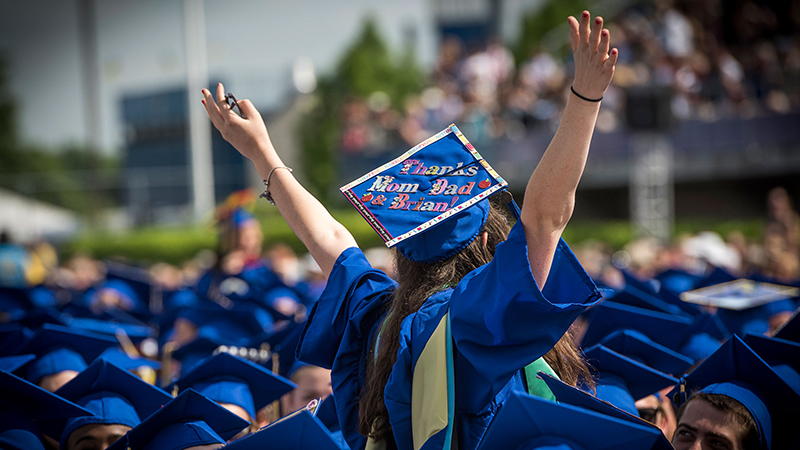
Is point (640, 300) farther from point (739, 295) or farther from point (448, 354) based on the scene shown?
point (448, 354)

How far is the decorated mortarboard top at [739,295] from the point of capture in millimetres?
3533

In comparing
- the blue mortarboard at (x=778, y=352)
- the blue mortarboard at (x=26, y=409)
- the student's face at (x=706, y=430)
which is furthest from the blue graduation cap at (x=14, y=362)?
the blue mortarboard at (x=778, y=352)

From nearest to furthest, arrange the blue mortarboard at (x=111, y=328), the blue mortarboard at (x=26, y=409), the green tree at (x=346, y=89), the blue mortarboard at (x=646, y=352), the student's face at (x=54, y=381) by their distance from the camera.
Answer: the blue mortarboard at (x=26, y=409), the blue mortarboard at (x=646, y=352), the student's face at (x=54, y=381), the blue mortarboard at (x=111, y=328), the green tree at (x=346, y=89)

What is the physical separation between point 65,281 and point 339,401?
6949mm

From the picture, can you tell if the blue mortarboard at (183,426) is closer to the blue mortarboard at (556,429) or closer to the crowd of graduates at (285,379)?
the crowd of graduates at (285,379)

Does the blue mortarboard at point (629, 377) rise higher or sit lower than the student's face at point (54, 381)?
higher

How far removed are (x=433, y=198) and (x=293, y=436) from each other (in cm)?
65

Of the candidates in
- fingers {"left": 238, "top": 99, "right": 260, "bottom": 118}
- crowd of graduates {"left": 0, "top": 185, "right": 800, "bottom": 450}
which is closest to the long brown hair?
crowd of graduates {"left": 0, "top": 185, "right": 800, "bottom": 450}

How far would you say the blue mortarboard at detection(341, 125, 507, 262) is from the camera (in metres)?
1.58

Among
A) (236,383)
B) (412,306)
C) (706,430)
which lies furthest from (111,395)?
(706,430)

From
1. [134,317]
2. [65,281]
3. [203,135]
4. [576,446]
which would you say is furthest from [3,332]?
[203,135]

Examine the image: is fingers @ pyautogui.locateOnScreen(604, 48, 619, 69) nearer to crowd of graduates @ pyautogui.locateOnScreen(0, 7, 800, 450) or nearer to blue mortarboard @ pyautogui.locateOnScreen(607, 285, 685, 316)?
crowd of graduates @ pyautogui.locateOnScreen(0, 7, 800, 450)

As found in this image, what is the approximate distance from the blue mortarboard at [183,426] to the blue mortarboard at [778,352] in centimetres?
186

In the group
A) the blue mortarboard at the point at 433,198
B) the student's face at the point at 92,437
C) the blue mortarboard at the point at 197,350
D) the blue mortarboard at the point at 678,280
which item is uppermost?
the blue mortarboard at the point at 433,198
